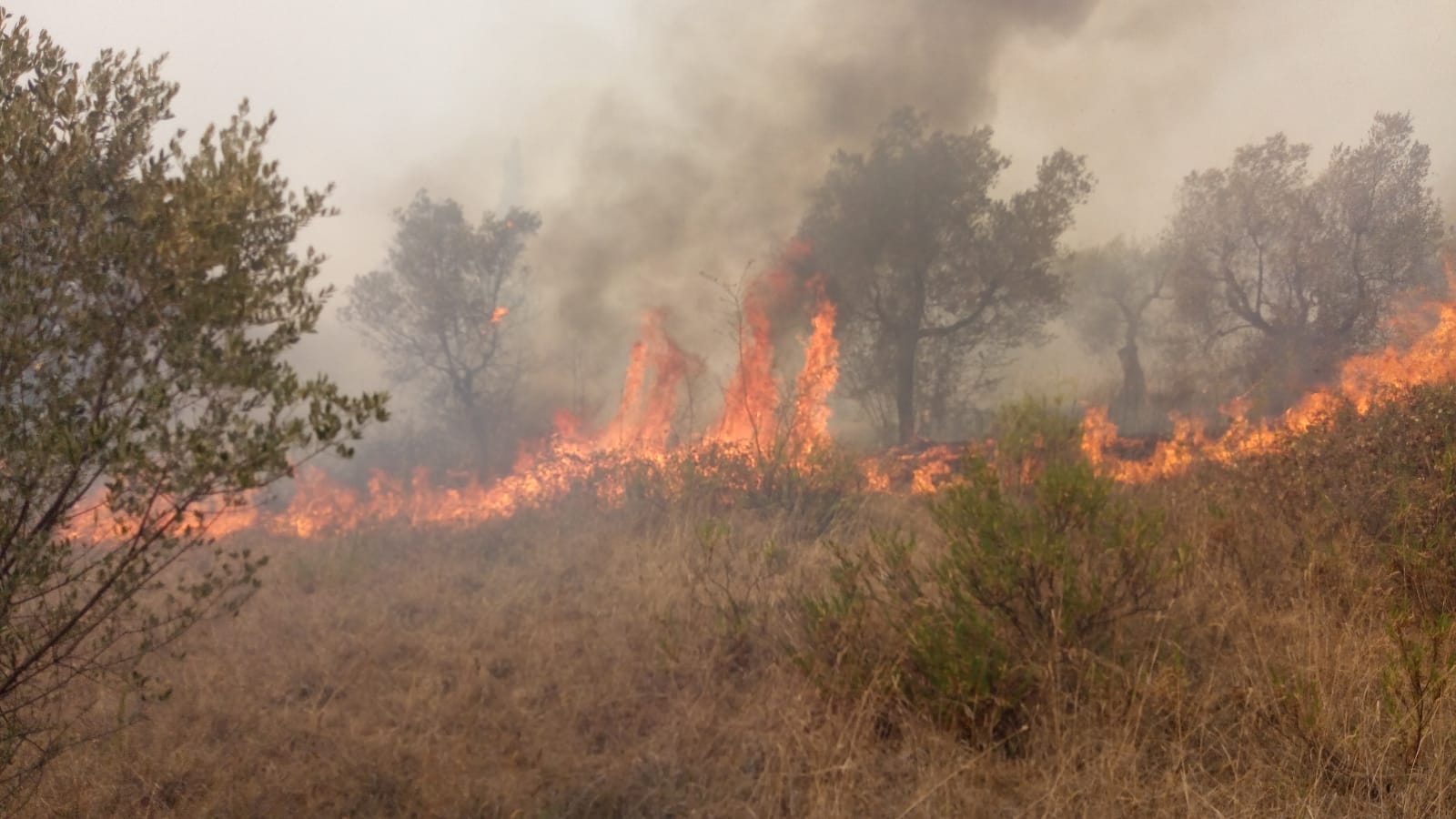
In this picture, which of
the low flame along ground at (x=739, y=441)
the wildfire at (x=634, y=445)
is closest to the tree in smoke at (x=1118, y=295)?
the low flame along ground at (x=739, y=441)

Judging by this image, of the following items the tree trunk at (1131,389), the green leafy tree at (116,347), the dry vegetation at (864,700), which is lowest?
the dry vegetation at (864,700)

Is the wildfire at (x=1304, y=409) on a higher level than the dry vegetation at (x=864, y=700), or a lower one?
higher

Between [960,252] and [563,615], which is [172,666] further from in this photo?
[960,252]

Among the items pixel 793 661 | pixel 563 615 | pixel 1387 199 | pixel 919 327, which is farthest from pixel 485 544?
pixel 1387 199

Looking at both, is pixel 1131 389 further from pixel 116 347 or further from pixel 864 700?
pixel 116 347

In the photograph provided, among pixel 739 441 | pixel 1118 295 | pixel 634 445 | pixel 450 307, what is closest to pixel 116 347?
pixel 739 441

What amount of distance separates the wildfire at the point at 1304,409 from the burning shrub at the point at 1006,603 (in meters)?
4.39

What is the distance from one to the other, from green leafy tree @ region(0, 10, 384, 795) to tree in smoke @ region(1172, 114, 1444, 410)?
1761 centimetres

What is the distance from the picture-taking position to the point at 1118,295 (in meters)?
22.0

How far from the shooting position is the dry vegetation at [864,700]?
3543mm

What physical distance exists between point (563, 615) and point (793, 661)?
3.34 meters

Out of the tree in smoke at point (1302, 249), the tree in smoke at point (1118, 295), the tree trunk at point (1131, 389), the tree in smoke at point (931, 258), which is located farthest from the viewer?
the tree in smoke at point (1118, 295)

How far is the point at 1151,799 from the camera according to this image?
3391 mm

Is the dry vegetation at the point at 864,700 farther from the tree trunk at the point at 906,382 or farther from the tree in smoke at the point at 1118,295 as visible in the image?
the tree in smoke at the point at 1118,295
